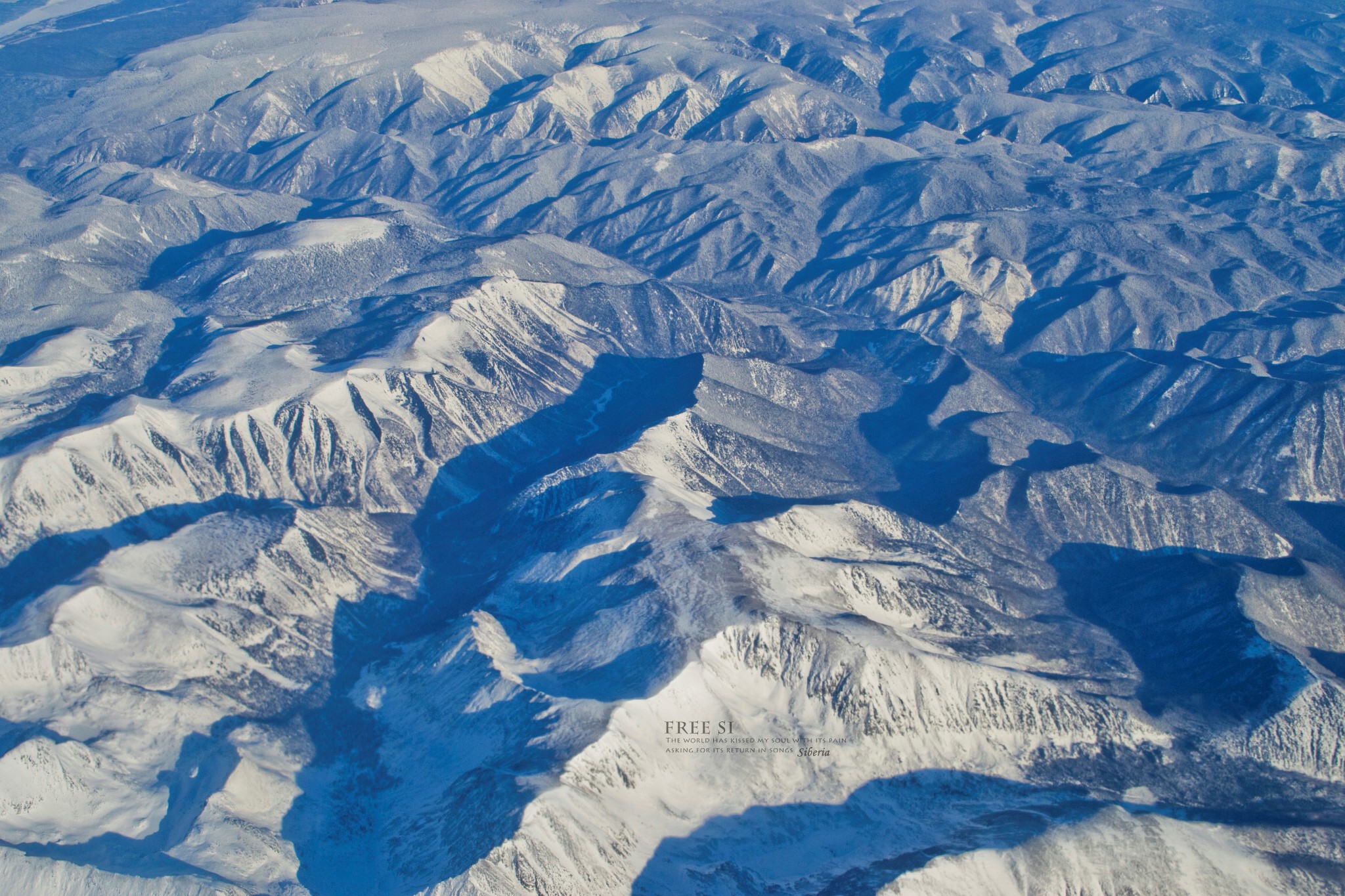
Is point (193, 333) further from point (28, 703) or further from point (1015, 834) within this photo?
point (1015, 834)

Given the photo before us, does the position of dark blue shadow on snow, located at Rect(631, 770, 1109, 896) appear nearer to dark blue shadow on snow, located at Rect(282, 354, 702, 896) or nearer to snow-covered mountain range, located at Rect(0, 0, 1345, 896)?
snow-covered mountain range, located at Rect(0, 0, 1345, 896)

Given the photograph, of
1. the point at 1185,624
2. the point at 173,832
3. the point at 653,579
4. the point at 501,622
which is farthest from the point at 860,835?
the point at 173,832

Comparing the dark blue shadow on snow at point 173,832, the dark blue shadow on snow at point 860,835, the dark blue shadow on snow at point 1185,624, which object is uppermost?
the dark blue shadow on snow at point 173,832

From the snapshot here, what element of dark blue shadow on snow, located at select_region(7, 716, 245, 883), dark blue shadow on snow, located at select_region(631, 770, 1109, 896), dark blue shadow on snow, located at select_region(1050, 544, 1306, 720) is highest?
dark blue shadow on snow, located at select_region(7, 716, 245, 883)

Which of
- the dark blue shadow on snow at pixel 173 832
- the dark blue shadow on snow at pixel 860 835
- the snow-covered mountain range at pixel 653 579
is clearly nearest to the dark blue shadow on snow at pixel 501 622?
the snow-covered mountain range at pixel 653 579

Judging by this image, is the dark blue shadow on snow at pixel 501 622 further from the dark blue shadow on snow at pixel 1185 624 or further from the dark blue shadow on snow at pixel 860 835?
the dark blue shadow on snow at pixel 1185 624

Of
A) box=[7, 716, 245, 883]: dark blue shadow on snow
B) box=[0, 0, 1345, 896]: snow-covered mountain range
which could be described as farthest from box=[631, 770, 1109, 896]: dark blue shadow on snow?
box=[7, 716, 245, 883]: dark blue shadow on snow

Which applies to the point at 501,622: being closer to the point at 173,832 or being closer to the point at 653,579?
the point at 653,579

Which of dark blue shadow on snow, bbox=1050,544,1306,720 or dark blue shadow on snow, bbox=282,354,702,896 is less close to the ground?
dark blue shadow on snow, bbox=282,354,702,896

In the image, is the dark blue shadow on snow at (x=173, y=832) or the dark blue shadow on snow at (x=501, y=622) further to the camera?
the dark blue shadow on snow at (x=501, y=622)
